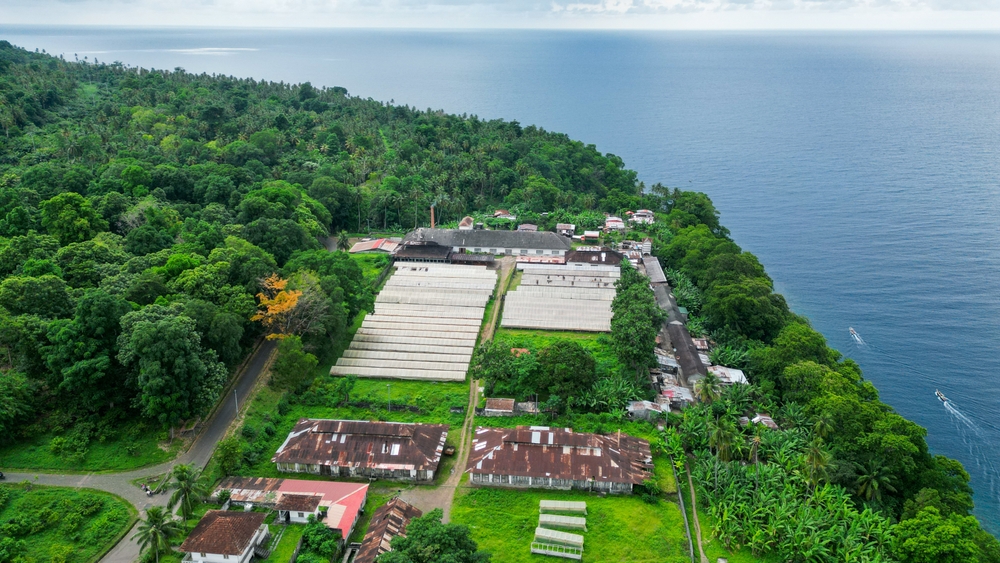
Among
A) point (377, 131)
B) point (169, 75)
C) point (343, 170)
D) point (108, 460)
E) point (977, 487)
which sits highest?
point (169, 75)

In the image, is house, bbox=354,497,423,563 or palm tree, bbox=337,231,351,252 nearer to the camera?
house, bbox=354,497,423,563

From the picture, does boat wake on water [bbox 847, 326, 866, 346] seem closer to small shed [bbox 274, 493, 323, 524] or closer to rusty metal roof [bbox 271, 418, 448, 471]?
rusty metal roof [bbox 271, 418, 448, 471]

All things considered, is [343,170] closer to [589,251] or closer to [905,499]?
[589,251]

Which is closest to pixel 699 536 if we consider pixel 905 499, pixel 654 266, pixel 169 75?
pixel 905 499

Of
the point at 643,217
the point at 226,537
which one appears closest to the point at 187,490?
the point at 226,537

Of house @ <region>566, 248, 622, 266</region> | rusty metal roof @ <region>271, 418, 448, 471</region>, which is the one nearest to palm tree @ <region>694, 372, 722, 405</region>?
rusty metal roof @ <region>271, 418, 448, 471</region>

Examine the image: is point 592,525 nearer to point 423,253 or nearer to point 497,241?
point 423,253
